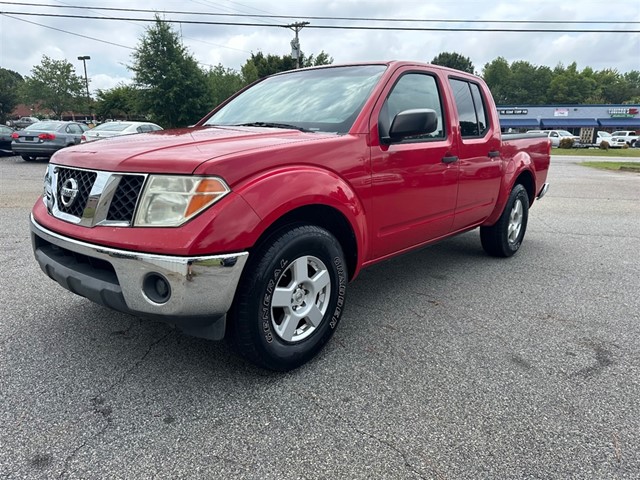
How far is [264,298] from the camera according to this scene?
7.59 feet

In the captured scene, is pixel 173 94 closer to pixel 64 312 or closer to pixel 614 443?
pixel 64 312

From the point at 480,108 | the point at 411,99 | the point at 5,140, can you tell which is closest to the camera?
the point at 411,99

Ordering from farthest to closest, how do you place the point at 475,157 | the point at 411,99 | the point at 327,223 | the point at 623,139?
the point at 623,139
the point at 475,157
the point at 411,99
the point at 327,223

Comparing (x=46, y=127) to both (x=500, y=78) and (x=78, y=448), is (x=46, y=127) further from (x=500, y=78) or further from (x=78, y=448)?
(x=500, y=78)

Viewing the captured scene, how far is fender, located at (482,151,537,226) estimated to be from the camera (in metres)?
4.53

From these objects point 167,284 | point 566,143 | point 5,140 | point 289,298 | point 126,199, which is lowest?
point 566,143

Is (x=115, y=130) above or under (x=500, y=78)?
under

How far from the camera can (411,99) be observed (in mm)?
3402

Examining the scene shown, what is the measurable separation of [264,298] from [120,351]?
1.11m

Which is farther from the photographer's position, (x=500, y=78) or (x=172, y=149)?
(x=500, y=78)

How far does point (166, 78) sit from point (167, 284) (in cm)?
3003

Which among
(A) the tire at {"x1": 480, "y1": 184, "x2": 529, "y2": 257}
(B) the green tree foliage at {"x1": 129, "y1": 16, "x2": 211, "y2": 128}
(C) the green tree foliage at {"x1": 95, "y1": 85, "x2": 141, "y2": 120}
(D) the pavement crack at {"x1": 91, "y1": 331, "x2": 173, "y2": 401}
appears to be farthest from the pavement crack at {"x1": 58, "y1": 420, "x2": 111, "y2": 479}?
(C) the green tree foliage at {"x1": 95, "y1": 85, "x2": 141, "y2": 120}

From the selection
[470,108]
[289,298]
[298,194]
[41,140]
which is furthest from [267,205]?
[41,140]

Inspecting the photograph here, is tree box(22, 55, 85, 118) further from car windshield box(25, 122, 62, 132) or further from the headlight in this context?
the headlight
